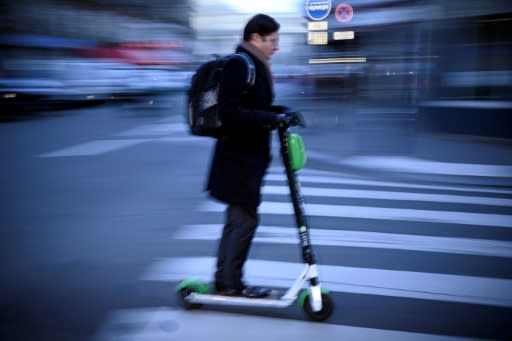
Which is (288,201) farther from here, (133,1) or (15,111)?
(133,1)

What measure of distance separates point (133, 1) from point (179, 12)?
20.2 feet

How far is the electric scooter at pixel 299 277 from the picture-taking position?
11.3 feet

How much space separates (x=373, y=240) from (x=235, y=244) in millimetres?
2154

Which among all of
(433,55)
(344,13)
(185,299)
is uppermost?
(344,13)

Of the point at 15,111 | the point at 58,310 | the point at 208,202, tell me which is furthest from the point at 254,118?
the point at 15,111

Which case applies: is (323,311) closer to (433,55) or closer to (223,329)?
(223,329)

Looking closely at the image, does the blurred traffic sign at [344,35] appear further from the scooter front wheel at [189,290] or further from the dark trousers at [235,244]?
the scooter front wheel at [189,290]

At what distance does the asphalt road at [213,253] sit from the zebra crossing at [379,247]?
2 cm

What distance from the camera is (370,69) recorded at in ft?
34.4

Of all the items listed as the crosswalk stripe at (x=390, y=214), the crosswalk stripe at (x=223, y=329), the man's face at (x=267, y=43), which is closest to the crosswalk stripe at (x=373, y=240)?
the crosswalk stripe at (x=390, y=214)

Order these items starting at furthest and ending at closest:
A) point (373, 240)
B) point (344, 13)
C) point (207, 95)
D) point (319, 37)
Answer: point (319, 37) < point (344, 13) < point (373, 240) < point (207, 95)

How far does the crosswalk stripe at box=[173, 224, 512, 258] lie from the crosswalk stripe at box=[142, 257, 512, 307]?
Result: 0.66 metres

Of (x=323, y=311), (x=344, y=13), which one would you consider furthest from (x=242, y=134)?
(x=344, y=13)

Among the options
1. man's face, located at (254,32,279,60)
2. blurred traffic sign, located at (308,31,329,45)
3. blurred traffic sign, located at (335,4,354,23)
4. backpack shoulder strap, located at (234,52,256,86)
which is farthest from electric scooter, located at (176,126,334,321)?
blurred traffic sign, located at (308,31,329,45)
